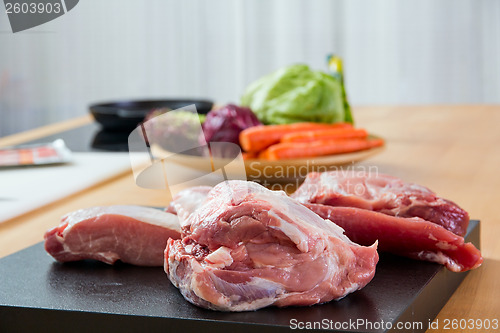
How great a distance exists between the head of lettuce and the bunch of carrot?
12cm

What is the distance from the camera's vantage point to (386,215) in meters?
1.24

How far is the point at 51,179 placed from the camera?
2184 millimetres

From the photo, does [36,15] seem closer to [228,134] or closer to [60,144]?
[228,134]

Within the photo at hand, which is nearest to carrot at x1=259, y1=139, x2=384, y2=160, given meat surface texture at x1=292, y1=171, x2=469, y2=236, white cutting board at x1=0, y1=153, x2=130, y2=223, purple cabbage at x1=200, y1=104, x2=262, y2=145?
purple cabbage at x1=200, y1=104, x2=262, y2=145

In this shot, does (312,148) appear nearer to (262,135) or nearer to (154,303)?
(262,135)

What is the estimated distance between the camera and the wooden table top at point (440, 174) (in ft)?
Result: 4.29

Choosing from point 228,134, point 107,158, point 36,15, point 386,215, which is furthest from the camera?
point 107,158

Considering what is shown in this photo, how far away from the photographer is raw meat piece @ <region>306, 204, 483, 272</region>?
1.21 metres

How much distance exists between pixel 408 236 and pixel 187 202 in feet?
1.32

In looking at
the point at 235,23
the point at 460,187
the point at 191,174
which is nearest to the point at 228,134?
the point at 191,174

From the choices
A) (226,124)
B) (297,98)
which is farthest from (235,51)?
(226,124)

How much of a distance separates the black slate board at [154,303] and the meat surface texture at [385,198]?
0.33 feet

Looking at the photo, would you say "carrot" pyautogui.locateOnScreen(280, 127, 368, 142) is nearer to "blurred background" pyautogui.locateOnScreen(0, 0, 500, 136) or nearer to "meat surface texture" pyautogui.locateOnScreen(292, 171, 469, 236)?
"meat surface texture" pyautogui.locateOnScreen(292, 171, 469, 236)

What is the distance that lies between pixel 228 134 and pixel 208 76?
409 cm
